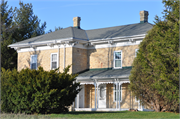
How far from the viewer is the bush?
54.6 feet

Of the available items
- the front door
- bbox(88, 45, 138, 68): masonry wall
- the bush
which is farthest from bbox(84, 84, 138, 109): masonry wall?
the bush

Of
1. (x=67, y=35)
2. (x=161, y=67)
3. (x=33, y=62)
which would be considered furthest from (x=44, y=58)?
(x=161, y=67)

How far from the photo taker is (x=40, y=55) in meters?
A: 27.0

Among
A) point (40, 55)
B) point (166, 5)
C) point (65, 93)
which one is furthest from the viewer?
point (40, 55)

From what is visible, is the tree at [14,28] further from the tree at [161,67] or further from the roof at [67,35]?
the tree at [161,67]

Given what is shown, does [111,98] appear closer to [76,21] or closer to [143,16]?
[143,16]

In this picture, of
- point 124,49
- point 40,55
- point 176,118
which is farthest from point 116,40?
point 176,118

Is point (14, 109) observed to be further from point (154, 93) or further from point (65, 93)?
point (154, 93)

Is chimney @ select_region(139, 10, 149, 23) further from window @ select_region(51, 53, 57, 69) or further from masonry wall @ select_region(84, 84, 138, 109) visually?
A: window @ select_region(51, 53, 57, 69)

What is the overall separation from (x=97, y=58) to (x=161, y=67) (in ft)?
40.5

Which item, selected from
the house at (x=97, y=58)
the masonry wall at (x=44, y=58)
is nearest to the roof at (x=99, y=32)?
the house at (x=97, y=58)

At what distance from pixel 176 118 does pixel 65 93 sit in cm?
673

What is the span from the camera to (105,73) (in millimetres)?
24078

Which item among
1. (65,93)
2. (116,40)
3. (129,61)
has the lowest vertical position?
(65,93)
